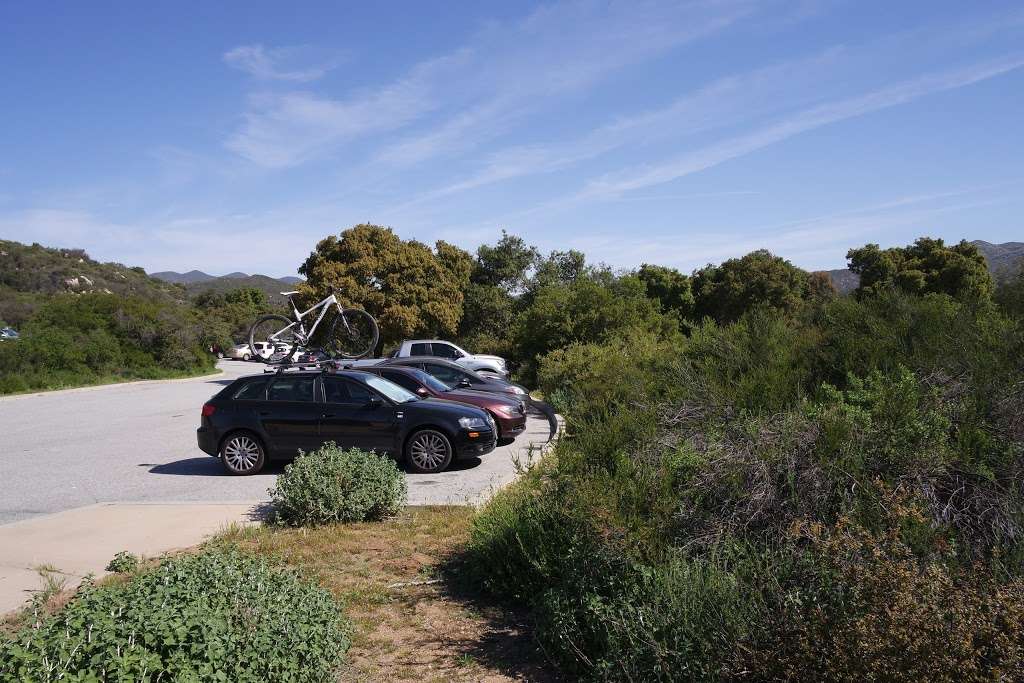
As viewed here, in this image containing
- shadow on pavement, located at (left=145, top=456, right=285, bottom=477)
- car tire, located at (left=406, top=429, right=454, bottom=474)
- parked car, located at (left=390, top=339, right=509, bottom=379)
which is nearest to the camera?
car tire, located at (left=406, top=429, right=454, bottom=474)

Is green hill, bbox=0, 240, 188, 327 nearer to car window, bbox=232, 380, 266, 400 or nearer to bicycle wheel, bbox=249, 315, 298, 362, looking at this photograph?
bicycle wheel, bbox=249, 315, 298, 362

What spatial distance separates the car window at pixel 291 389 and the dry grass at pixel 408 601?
382cm

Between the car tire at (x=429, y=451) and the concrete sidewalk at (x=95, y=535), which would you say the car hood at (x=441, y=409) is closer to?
the car tire at (x=429, y=451)

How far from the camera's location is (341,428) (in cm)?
1080

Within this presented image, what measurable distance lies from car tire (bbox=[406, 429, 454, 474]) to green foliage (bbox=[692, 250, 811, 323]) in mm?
40341

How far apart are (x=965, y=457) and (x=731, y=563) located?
5.27 ft

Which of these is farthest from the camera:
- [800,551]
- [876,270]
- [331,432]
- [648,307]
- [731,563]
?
[876,270]

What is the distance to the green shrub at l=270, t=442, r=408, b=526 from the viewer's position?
24.2ft

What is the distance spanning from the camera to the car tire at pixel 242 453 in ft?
35.6

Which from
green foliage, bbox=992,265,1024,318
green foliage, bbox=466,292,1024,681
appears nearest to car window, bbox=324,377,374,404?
green foliage, bbox=466,292,1024,681

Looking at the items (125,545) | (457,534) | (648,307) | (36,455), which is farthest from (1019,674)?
(648,307)

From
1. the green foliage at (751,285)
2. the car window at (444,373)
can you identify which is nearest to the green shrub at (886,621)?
the car window at (444,373)

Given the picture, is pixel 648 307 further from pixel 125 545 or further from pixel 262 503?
pixel 125 545

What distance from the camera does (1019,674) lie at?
9.74 feet
